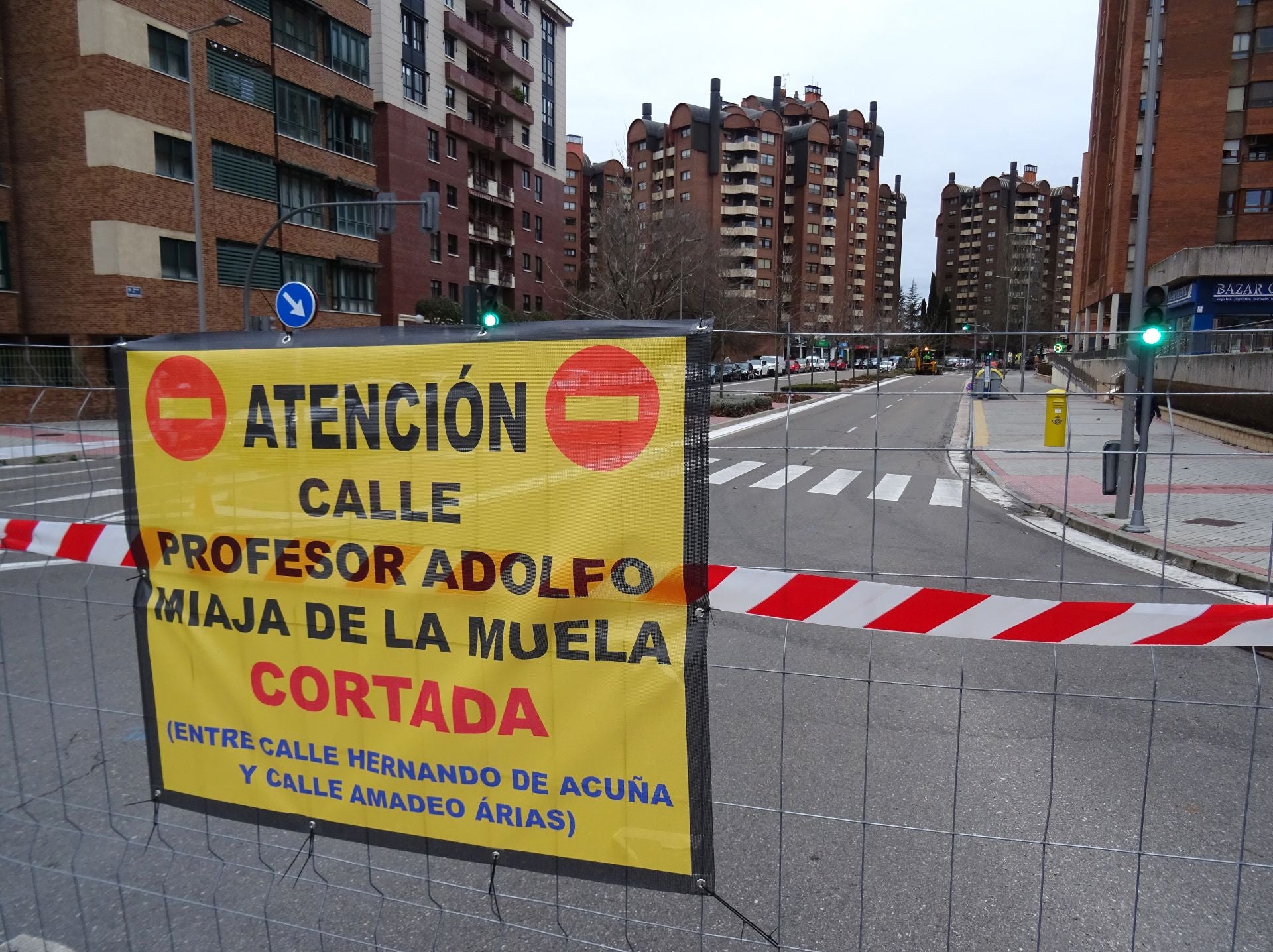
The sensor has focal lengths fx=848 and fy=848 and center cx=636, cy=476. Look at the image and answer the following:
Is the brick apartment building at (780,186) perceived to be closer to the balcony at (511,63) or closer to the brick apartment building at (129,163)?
the balcony at (511,63)

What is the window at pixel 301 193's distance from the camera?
33844mm

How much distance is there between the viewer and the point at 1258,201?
48.1 m

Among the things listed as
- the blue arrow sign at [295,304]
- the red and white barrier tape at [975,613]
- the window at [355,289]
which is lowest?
the red and white barrier tape at [975,613]

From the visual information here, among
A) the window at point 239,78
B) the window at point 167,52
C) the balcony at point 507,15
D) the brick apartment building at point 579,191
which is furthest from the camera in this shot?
the brick apartment building at point 579,191

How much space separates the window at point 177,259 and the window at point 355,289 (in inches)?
326

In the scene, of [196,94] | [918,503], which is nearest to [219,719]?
[918,503]

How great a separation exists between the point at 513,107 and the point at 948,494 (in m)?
52.2

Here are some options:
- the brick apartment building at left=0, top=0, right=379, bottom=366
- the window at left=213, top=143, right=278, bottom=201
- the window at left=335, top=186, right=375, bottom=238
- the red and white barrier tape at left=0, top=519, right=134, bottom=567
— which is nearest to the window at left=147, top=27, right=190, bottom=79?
the brick apartment building at left=0, top=0, right=379, bottom=366

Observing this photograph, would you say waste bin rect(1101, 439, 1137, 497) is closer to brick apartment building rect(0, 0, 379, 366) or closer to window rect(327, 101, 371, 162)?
brick apartment building rect(0, 0, 379, 366)

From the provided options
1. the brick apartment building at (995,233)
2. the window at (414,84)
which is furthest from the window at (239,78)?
the brick apartment building at (995,233)

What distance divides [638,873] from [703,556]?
36.1 inches

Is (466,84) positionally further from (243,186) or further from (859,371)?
(859,371)

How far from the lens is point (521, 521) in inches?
92.8

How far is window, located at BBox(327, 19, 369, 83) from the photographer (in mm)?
36125
